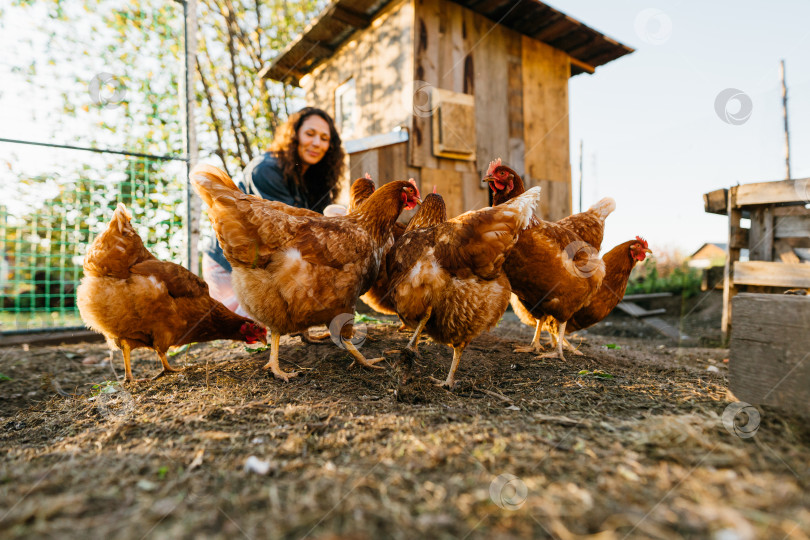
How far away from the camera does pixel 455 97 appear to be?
520 centimetres

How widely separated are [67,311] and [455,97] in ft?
18.2

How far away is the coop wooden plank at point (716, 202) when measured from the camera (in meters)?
4.29

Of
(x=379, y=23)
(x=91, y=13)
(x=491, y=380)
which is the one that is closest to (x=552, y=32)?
(x=379, y=23)

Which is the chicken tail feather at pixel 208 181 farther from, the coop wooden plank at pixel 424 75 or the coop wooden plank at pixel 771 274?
the coop wooden plank at pixel 771 274

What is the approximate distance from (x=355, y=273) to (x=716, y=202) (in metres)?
4.19

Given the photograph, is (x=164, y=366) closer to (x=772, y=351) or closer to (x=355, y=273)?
(x=355, y=273)

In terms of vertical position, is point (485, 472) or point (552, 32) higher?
point (552, 32)

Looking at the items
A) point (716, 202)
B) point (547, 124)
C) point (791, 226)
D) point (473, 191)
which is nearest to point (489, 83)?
point (547, 124)

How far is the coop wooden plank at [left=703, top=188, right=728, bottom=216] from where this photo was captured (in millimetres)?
4285

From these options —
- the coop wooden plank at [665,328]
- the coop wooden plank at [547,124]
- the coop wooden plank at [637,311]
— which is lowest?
the coop wooden plank at [665,328]

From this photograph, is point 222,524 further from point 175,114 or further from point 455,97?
point 175,114

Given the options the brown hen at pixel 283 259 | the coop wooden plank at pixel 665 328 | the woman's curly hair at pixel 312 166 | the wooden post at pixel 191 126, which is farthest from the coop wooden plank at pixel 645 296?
the wooden post at pixel 191 126

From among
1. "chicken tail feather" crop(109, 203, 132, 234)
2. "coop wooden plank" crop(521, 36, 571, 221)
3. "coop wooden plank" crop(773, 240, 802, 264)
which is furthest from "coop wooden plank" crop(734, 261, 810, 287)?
"chicken tail feather" crop(109, 203, 132, 234)

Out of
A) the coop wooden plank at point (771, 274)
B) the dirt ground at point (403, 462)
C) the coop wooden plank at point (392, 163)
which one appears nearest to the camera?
the dirt ground at point (403, 462)
